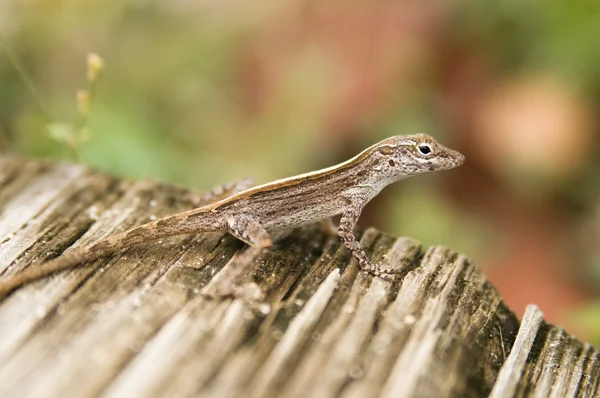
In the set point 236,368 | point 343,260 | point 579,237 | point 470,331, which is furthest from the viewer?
point 579,237

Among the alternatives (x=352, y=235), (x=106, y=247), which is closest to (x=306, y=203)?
(x=352, y=235)

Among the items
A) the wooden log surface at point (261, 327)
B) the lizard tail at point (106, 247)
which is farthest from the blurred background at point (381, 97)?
the wooden log surface at point (261, 327)

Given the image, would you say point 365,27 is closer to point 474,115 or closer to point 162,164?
point 474,115

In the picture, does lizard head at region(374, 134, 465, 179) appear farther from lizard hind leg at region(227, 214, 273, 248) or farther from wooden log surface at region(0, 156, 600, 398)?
lizard hind leg at region(227, 214, 273, 248)

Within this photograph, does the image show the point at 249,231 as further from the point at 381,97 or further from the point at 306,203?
the point at 381,97

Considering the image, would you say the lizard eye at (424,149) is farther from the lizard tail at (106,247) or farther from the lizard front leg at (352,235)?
the lizard tail at (106,247)

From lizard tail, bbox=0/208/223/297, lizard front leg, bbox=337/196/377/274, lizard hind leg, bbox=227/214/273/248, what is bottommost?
lizard tail, bbox=0/208/223/297

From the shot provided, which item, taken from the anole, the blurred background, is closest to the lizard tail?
the anole

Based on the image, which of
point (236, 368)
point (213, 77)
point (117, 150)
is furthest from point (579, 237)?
point (236, 368)
